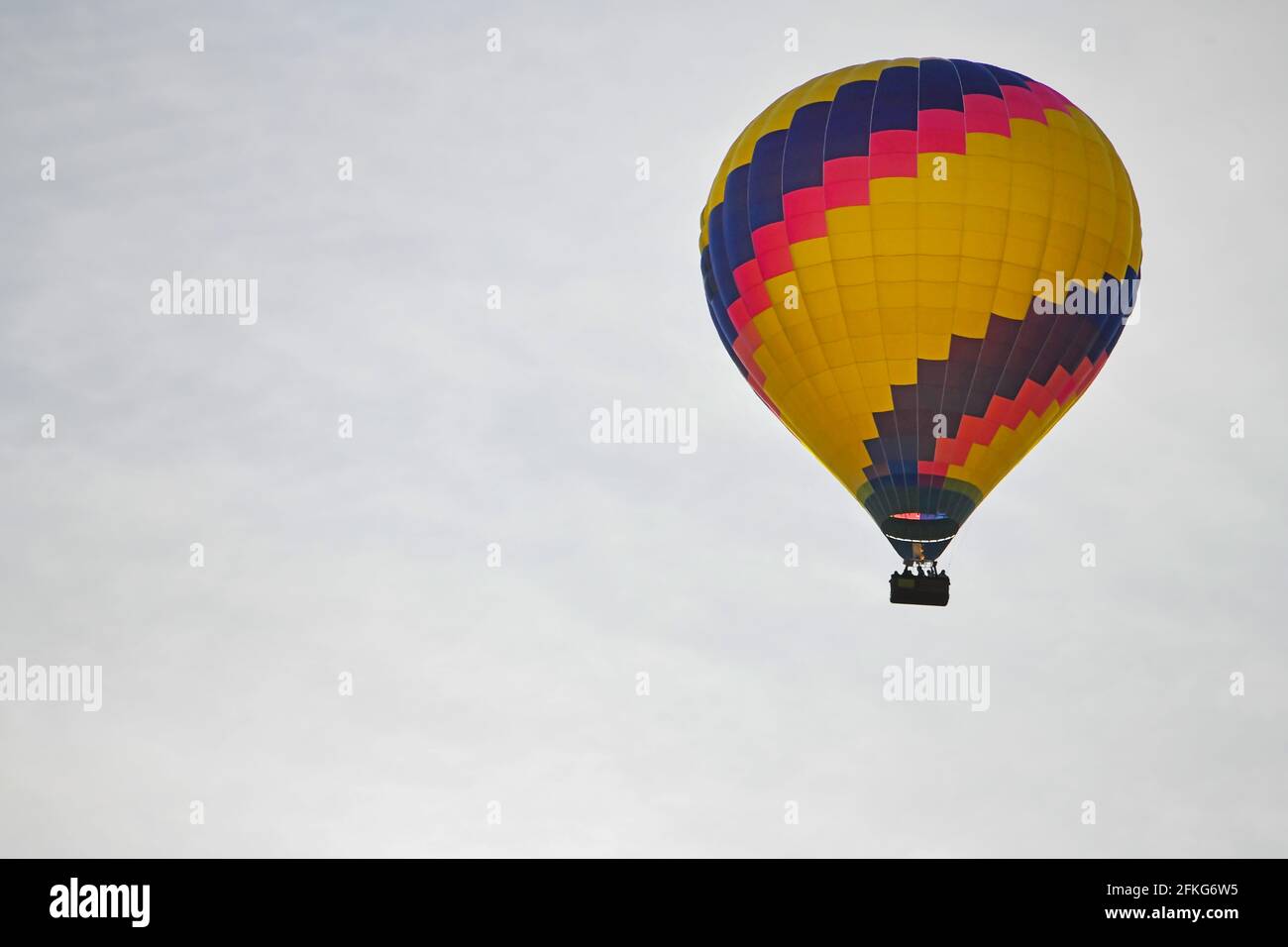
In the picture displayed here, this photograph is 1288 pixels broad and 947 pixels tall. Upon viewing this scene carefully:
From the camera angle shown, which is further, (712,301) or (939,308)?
(712,301)

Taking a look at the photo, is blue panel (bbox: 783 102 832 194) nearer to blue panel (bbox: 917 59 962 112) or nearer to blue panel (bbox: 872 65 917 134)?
blue panel (bbox: 872 65 917 134)

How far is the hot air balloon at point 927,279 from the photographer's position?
34.1m

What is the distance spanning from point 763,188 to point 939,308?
3603 mm

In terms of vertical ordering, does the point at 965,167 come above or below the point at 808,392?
above

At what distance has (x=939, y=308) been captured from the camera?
112 ft

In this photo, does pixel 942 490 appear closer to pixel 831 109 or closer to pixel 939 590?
pixel 939 590

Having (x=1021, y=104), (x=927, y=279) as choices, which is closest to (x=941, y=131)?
(x=1021, y=104)

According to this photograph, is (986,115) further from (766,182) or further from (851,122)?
(766,182)

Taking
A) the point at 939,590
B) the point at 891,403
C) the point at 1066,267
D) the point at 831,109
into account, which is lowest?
the point at 939,590

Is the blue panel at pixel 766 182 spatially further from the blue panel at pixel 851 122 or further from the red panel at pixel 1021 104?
the red panel at pixel 1021 104

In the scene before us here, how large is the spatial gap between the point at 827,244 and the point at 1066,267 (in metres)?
3.80

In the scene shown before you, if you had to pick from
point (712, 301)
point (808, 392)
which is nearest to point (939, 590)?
point (808, 392)

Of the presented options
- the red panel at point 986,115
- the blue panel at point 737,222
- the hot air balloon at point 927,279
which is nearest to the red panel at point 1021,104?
the hot air balloon at point 927,279

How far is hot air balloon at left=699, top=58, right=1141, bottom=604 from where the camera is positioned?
34094 mm
